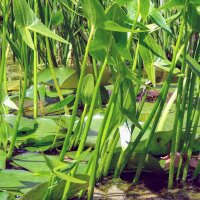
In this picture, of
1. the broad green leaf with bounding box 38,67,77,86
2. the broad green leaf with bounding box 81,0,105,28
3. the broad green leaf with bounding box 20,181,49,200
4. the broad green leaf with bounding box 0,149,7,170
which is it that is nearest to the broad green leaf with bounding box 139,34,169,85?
the broad green leaf with bounding box 81,0,105,28

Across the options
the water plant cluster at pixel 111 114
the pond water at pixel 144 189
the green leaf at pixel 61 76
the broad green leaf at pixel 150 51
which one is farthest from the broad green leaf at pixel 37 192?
the green leaf at pixel 61 76

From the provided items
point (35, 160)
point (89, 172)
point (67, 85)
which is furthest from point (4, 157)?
point (67, 85)

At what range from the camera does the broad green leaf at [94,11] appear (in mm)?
590

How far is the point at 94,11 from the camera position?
601 millimetres

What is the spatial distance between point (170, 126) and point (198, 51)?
37 centimetres

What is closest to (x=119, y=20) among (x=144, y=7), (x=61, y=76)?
(x=144, y=7)

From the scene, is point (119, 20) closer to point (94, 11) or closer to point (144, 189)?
point (94, 11)

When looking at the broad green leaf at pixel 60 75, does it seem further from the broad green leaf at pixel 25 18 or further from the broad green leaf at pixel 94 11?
the broad green leaf at pixel 94 11

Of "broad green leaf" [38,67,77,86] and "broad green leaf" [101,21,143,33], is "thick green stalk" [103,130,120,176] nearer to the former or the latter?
"broad green leaf" [101,21,143,33]

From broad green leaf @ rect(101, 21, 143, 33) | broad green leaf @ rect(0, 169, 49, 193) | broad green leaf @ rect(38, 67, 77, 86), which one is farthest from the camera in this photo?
broad green leaf @ rect(38, 67, 77, 86)

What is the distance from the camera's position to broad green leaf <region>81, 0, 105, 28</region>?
1.94 feet

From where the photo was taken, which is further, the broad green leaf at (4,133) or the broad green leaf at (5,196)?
the broad green leaf at (4,133)

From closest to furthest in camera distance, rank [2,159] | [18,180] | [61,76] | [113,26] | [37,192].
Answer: [113,26] → [37,192] → [18,180] → [2,159] → [61,76]

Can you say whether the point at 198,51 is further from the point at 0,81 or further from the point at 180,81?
the point at 0,81
